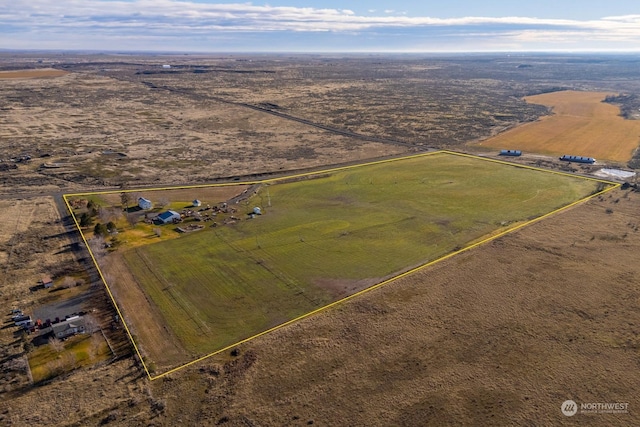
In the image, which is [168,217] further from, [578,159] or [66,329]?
[578,159]

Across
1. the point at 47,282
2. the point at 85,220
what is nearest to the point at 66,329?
the point at 47,282

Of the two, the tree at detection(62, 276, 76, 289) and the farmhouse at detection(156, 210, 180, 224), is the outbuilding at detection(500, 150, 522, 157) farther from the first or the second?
the tree at detection(62, 276, 76, 289)

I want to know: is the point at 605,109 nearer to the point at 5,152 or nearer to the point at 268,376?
the point at 268,376

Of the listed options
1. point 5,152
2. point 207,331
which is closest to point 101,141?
point 5,152

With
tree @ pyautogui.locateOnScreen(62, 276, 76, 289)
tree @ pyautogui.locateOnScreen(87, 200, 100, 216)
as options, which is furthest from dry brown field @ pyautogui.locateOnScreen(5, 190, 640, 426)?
tree @ pyautogui.locateOnScreen(87, 200, 100, 216)

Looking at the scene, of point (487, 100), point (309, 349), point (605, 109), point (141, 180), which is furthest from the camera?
point (487, 100)
